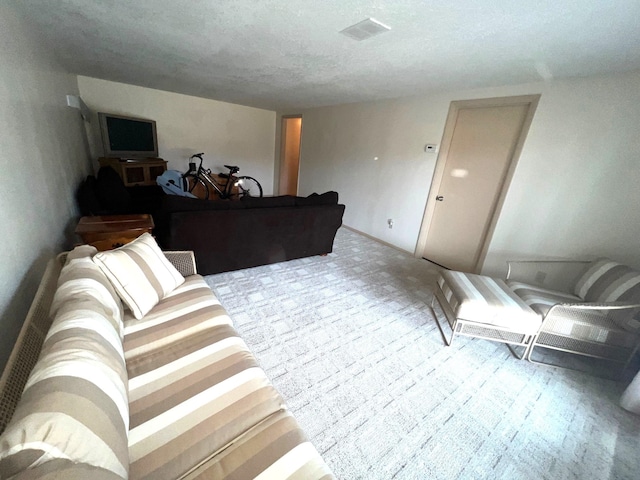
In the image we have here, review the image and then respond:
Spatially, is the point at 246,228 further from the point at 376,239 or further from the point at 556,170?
the point at 556,170

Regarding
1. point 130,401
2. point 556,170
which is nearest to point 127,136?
point 130,401

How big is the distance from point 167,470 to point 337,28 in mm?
2380

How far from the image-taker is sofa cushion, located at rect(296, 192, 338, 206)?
2.91m

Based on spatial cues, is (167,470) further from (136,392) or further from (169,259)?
(169,259)

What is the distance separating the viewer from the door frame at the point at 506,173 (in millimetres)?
2441

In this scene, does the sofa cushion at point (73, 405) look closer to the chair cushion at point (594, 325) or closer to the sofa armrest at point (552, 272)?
the chair cushion at point (594, 325)

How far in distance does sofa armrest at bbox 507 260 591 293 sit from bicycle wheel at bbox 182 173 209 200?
5035 millimetres

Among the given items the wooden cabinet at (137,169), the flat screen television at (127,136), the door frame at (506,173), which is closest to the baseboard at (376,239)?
the door frame at (506,173)

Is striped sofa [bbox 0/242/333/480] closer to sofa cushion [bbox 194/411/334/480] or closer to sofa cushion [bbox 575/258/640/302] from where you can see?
sofa cushion [bbox 194/411/334/480]

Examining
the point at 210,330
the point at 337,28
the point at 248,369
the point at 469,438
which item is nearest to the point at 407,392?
the point at 469,438

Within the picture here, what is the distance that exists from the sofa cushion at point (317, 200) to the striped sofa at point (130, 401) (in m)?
1.87

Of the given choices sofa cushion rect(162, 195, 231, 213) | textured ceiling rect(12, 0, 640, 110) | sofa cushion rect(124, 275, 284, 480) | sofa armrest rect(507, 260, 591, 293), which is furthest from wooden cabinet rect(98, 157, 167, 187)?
sofa armrest rect(507, 260, 591, 293)

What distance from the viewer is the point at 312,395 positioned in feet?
4.68

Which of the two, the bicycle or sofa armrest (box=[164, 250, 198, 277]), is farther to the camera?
the bicycle
